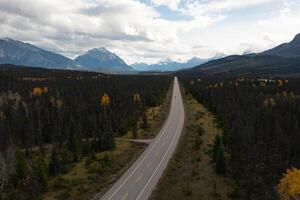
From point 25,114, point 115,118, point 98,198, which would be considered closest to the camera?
Answer: point 98,198

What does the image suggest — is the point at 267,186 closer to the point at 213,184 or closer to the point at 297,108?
the point at 213,184

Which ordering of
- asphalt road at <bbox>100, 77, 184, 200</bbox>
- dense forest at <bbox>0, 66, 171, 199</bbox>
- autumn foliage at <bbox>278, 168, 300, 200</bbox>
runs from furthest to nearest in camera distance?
dense forest at <bbox>0, 66, 171, 199</bbox> < asphalt road at <bbox>100, 77, 184, 200</bbox> < autumn foliage at <bbox>278, 168, 300, 200</bbox>

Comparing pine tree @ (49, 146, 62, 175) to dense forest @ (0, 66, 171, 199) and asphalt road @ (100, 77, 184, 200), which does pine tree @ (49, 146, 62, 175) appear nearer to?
dense forest @ (0, 66, 171, 199)

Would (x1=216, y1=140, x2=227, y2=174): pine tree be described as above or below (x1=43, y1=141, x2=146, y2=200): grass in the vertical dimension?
above

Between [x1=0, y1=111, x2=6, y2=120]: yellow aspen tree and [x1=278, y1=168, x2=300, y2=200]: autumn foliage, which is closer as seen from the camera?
[x1=278, y1=168, x2=300, y2=200]: autumn foliage

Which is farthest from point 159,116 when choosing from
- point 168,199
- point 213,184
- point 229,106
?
point 168,199

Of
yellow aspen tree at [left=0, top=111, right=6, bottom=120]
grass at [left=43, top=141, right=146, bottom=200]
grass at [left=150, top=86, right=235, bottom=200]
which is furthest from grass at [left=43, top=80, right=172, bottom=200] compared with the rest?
yellow aspen tree at [left=0, top=111, right=6, bottom=120]
